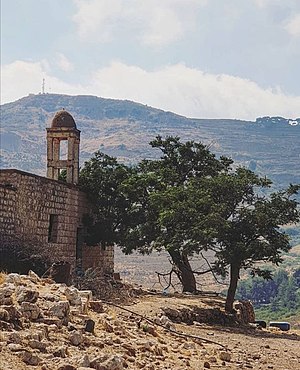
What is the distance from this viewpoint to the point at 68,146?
30344 millimetres

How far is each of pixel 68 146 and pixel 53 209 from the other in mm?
5171

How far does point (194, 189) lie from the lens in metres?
23.9

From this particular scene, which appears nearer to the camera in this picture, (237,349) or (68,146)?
(237,349)

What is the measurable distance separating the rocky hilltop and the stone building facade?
27.0 feet

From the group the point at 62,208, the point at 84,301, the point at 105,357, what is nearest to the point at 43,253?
the point at 62,208

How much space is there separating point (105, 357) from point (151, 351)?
7.34 ft

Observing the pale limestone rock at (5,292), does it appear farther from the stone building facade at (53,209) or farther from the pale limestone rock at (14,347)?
the stone building facade at (53,209)

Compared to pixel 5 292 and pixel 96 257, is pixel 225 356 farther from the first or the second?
pixel 96 257

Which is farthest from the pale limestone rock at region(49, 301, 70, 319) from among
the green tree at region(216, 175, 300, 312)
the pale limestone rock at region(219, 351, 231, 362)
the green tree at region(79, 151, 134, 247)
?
the green tree at region(79, 151, 134, 247)

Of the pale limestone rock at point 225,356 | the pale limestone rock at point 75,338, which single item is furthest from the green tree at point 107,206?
the pale limestone rock at point 75,338

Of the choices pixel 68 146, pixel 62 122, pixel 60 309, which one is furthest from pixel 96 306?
pixel 62 122

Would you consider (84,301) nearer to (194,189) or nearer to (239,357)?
(239,357)

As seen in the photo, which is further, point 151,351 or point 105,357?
point 151,351

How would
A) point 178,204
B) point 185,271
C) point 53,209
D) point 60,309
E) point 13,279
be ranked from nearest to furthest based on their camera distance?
point 60,309, point 13,279, point 178,204, point 53,209, point 185,271
